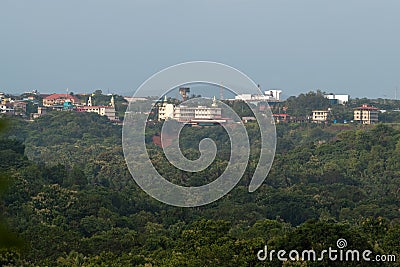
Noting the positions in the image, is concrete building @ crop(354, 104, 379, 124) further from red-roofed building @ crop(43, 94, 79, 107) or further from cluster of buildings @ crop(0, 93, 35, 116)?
cluster of buildings @ crop(0, 93, 35, 116)

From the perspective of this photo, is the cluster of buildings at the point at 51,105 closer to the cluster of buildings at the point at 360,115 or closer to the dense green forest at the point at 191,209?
the dense green forest at the point at 191,209

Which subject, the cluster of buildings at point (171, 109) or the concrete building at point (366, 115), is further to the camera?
the concrete building at point (366, 115)

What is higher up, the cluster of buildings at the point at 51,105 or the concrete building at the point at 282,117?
the cluster of buildings at the point at 51,105

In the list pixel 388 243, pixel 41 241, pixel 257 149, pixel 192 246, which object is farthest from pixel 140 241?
pixel 257 149

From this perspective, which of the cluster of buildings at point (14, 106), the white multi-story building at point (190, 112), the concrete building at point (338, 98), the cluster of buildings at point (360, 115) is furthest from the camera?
the concrete building at point (338, 98)

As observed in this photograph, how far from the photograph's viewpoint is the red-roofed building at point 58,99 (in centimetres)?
8462

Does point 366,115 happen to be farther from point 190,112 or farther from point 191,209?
point 191,209

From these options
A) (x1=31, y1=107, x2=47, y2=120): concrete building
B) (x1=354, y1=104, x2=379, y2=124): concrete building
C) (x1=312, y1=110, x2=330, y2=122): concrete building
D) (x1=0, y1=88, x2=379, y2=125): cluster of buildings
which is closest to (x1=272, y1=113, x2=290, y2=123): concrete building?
(x1=0, y1=88, x2=379, y2=125): cluster of buildings

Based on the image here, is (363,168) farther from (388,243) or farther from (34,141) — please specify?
(388,243)

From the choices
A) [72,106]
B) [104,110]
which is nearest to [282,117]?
[104,110]

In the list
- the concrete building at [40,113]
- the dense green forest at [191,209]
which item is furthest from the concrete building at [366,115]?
the concrete building at [40,113]

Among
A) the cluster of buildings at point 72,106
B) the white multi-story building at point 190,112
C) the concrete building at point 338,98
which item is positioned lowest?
the white multi-story building at point 190,112

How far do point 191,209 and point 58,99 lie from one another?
61545 millimetres

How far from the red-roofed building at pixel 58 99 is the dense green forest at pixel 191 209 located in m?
21.8
